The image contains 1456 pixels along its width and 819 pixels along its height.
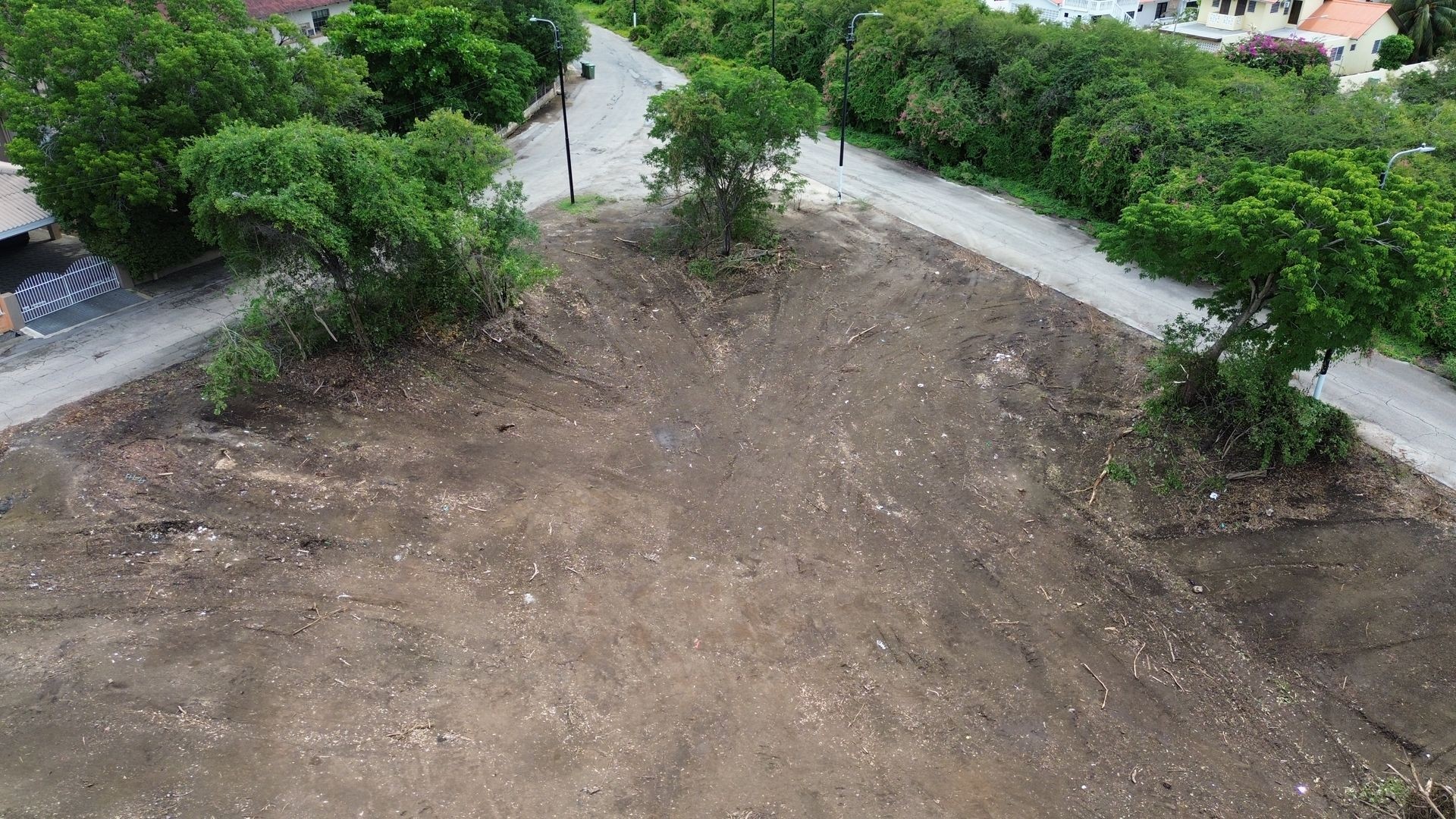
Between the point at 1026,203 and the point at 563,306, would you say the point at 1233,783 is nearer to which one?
the point at 563,306

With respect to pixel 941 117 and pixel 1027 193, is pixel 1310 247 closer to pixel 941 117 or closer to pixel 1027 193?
pixel 1027 193

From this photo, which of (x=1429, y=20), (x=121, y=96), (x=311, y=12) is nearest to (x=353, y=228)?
(x=121, y=96)

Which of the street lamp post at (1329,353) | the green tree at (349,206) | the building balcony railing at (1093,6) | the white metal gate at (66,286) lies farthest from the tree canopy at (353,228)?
the building balcony railing at (1093,6)

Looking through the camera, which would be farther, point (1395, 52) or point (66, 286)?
point (1395, 52)

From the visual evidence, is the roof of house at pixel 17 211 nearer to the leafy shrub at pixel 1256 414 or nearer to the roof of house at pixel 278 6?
the roof of house at pixel 278 6

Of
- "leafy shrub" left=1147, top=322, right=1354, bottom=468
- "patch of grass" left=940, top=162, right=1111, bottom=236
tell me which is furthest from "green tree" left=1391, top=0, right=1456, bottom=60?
"leafy shrub" left=1147, top=322, right=1354, bottom=468
